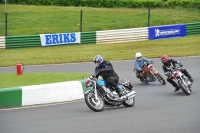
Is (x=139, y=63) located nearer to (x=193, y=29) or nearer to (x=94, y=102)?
(x=94, y=102)

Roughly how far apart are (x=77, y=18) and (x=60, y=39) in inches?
278

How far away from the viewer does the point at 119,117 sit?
13695 mm

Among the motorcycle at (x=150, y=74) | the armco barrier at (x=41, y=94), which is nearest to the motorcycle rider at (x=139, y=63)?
the motorcycle at (x=150, y=74)

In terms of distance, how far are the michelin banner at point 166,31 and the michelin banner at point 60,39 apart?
4.66 metres

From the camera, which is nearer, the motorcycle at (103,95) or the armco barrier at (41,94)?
the motorcycle at (103,95)

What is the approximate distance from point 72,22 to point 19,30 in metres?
3.92

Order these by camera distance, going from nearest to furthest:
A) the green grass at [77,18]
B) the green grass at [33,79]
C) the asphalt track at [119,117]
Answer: the asphalt track at [119,117] < the green grass at [33,79] < the green grass at [77,18]

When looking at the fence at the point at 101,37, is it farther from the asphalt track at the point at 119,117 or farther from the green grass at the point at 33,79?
the asphalt track at the point at 119,117

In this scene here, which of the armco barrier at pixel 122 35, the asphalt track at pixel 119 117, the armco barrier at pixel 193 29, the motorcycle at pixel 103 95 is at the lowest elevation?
the asphalt track at pixel 119 117

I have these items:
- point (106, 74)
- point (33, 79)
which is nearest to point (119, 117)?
point (106, 74)

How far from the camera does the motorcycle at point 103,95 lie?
579 inches

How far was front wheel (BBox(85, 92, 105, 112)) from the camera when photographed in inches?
575

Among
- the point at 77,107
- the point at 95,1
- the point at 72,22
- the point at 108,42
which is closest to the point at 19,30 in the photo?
the point at 72,22

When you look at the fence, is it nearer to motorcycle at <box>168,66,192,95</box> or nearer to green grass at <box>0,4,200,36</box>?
green grass at <box>0,4,200,36</box>
